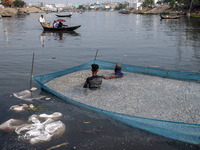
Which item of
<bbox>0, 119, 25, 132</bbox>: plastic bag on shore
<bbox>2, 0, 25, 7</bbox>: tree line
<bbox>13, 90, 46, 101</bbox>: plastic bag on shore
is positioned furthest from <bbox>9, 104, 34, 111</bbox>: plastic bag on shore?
<bbox>2, 0, 25, 7</bbox>: tree line

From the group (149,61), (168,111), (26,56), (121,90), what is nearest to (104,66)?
(121,90)

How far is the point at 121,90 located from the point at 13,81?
16.7 ft

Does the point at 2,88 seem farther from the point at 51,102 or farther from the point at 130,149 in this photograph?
the point at 130,149

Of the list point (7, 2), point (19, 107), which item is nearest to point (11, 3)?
point (7, 2)

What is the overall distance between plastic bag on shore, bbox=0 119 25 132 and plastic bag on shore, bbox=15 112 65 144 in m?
0.18

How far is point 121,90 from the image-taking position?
790 centimetres

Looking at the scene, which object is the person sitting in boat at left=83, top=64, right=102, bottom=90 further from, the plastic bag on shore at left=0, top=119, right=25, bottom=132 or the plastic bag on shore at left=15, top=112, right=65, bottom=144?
the plastic bag on shore at left=0, top=119, right=25, bottom=132

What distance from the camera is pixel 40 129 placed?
213 inches

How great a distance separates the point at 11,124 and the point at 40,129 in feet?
3.17

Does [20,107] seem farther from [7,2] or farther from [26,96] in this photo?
[7,2]

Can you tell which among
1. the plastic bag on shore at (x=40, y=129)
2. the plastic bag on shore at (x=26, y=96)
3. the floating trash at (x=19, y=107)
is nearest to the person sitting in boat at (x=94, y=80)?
the plastic bag on shore at (x=26, y=96)

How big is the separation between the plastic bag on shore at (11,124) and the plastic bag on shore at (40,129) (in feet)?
0.60

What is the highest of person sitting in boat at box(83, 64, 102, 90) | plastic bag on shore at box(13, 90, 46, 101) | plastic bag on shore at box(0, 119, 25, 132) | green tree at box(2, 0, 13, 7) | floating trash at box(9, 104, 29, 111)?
green tree at box(2, 0, 13, 7)

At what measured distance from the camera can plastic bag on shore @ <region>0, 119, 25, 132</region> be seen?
5519mm
